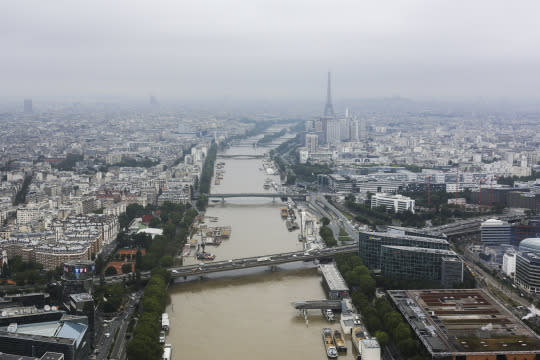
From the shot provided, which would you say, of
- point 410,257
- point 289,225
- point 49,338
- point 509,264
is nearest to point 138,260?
point 49,338

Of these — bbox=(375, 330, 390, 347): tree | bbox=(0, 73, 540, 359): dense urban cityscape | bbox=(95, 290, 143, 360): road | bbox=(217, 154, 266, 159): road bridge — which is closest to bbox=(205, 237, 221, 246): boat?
bbox=(0, 73, 540, 359): dense urban cityscape

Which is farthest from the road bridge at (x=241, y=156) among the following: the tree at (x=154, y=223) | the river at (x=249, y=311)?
the river at (x=249, y=311)

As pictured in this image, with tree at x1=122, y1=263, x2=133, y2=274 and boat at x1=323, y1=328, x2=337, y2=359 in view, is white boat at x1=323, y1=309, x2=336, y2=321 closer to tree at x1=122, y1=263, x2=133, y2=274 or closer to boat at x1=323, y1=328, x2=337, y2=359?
boat at x1=323, y1=328, x2=337, y2=359

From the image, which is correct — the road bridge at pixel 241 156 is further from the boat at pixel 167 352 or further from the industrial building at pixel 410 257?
the boat at pixel 167 352

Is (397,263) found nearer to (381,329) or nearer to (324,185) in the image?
(381,329)

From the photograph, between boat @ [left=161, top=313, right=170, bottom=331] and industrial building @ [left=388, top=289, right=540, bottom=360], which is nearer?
industrial building @ [left=388, top=289, right=540, bottom=360]

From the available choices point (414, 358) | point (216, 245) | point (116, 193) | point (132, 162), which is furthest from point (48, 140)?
point (414, 358)

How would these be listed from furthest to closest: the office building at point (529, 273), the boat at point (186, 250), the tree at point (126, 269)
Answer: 1. the boat at point (186, 250)
2. the tree at point (126, 269)
3. the office building at point (529, 273)
